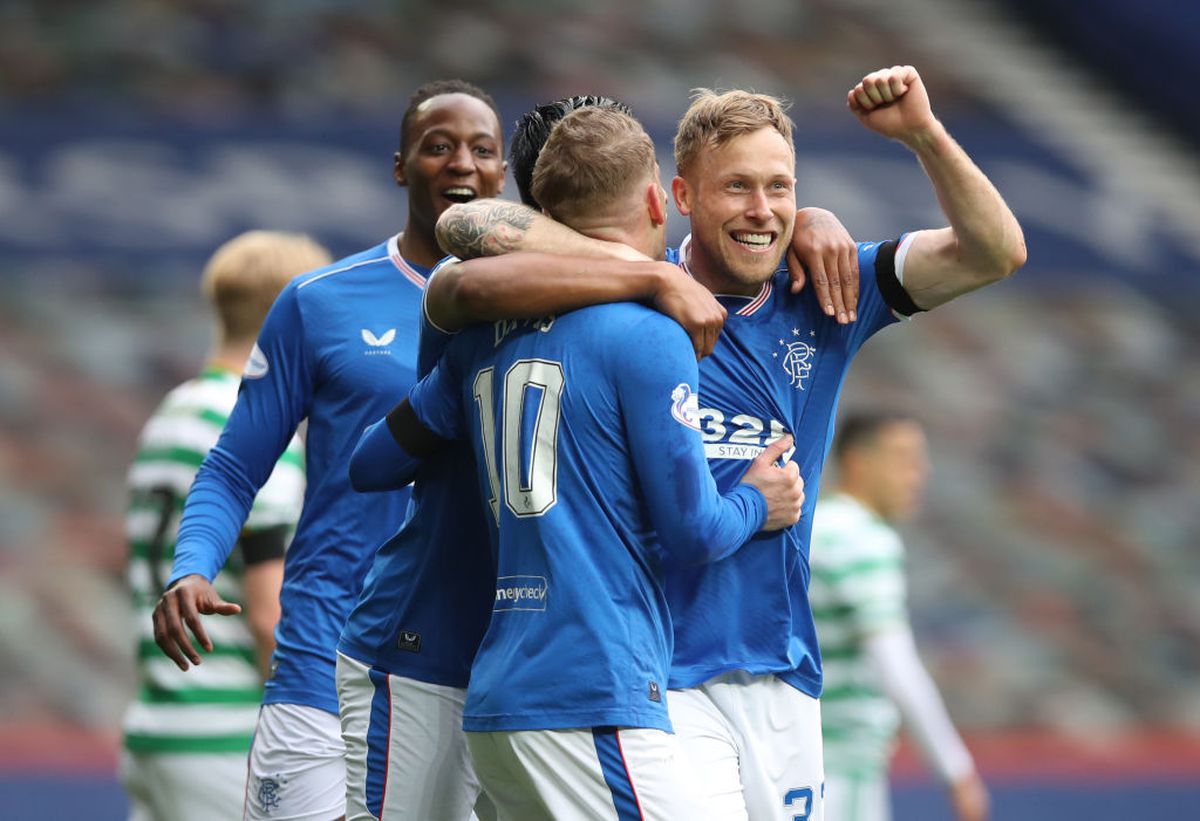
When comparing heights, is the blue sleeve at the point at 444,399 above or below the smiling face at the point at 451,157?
below

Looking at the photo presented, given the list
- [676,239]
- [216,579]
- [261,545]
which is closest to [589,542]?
[261,545]

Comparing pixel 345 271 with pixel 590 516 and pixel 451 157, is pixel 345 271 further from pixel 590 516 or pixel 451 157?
pixel 590 516

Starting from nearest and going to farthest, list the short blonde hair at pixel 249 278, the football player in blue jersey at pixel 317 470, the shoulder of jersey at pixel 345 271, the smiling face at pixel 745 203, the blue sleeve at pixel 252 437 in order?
the smiling face at pixel 745 203 < the blue sleeve at pixel 252 437 < the football player in blue jersey at pixel 317 470 < the shoulder of jersey at pixel 345 271 < the short blonde hair at pixel 249 278

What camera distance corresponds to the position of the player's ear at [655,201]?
3588 millimetres

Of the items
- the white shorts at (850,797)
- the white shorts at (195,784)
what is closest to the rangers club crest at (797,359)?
the white shorts at (195,784)

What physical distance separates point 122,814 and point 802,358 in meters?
4.89

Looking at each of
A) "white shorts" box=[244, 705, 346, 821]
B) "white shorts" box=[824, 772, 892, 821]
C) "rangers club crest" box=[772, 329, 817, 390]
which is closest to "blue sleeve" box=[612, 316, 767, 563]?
"rangers club crest" box=[772, 329, 817, 390]

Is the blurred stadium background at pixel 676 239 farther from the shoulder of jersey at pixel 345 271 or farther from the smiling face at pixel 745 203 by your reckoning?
the smiling face at pixel 745 203

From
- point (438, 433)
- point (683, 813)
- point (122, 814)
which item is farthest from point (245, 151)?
point (683, 813)

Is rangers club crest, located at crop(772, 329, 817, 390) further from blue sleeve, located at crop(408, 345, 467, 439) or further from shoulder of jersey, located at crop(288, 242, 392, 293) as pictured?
shoulder of jersey, located at crop(288, 242, 392, 293)

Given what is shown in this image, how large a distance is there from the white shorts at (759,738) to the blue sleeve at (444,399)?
717mm

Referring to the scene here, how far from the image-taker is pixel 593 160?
3514 mm

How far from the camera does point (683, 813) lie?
10.9ft

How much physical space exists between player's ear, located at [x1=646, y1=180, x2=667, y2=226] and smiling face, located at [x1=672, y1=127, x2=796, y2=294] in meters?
0.35
